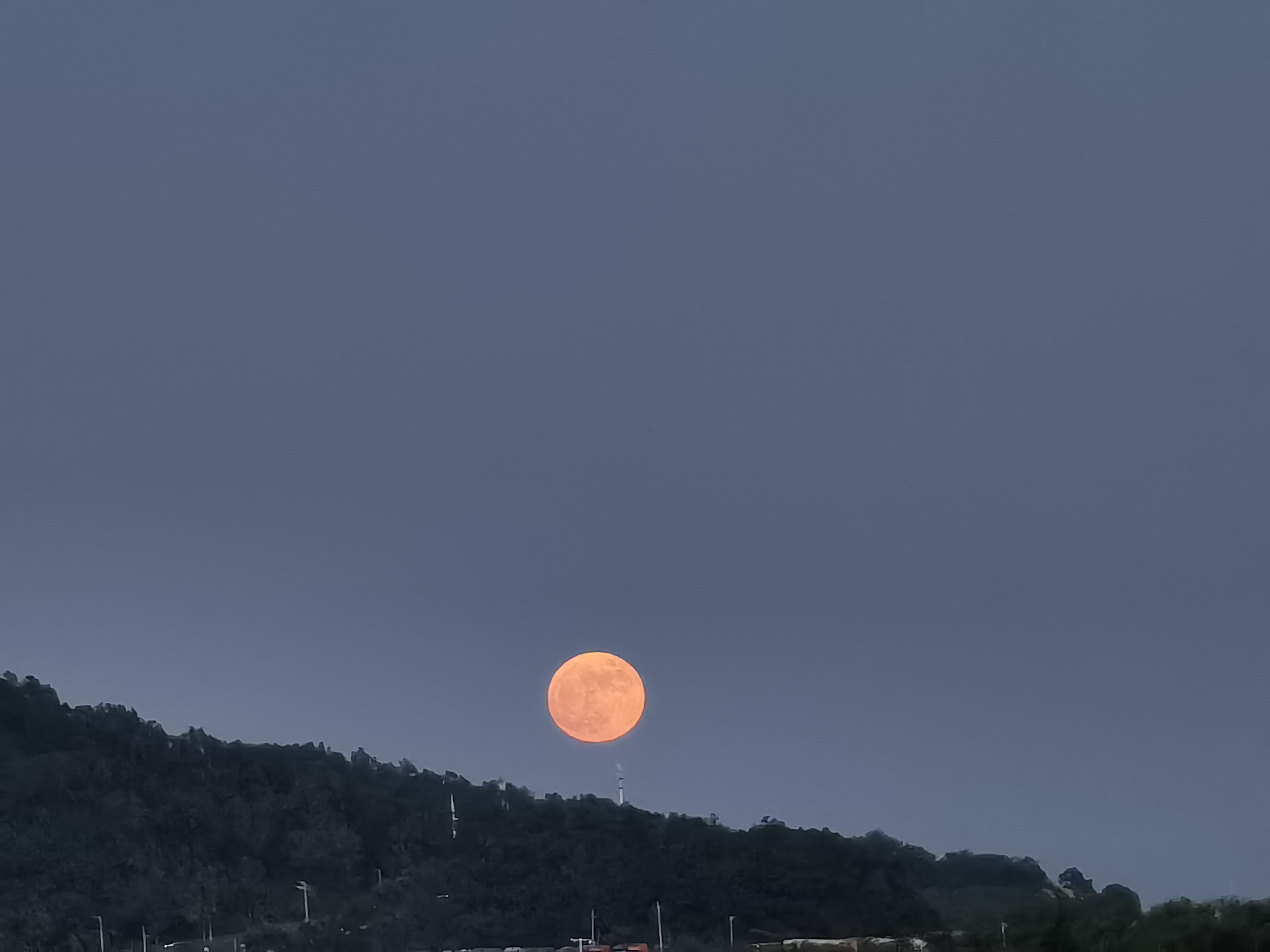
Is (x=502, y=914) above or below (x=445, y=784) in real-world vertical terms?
below

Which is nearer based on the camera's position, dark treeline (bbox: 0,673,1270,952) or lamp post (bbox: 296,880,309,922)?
dark treeline (bbox: 0,673,1270,952)

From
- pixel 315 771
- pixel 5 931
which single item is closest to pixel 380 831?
pixel 315 771

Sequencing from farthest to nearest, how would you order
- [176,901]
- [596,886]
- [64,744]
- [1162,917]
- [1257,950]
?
[64,744], [176,901], [596,886], [1162,917], [1257,950]

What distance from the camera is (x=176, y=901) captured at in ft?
158

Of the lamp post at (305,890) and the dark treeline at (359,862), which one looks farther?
the lamp post at (305,890)

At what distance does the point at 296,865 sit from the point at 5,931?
30.0 feet

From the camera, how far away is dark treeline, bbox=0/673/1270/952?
4131 cm

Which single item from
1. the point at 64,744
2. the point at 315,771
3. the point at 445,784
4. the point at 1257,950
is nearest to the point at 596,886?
the point at 445,784

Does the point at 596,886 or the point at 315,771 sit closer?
the point at 596,886

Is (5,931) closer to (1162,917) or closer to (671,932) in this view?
(671,932)

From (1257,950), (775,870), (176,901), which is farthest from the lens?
(176,901)

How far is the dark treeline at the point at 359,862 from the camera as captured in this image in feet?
136

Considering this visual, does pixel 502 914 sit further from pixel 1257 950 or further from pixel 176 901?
pixel 1257 950

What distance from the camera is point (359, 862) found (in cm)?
4959
